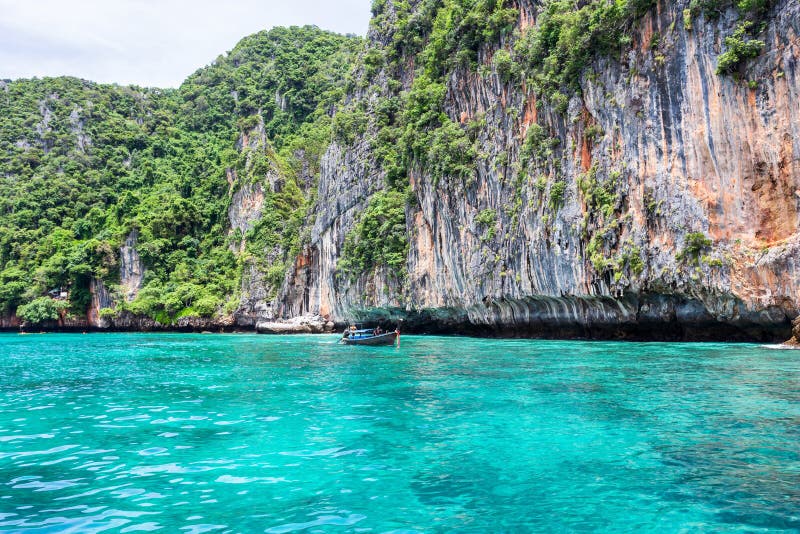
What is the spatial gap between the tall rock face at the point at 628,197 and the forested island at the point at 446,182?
4.0 inches

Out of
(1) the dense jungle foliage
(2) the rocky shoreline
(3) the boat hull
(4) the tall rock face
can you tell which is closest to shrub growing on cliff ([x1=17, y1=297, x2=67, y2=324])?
(1) the dense jungle foliage

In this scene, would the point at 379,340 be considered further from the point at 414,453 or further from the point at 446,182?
the point at 414,453

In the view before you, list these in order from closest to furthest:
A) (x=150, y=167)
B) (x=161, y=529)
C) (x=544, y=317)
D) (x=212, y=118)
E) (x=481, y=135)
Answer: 1. (x=161, y=529)
2. (x=544, y=317)
3. (x=481, y=135)
4. (x=150, y=167)
5. (x=212, y=118)

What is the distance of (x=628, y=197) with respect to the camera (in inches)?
1004

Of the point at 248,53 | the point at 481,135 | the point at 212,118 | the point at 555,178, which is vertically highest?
Result: the point at 248,53

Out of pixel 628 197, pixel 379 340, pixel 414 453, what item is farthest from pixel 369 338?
pixel 414 453

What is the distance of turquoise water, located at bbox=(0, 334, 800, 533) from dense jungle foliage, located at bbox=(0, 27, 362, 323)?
4715 centimetres

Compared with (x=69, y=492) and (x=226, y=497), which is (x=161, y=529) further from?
(x=69, y=492)

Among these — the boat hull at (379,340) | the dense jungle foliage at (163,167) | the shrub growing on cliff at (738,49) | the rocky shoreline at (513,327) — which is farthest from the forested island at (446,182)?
the boat hull at (379,340)

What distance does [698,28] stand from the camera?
2283cm

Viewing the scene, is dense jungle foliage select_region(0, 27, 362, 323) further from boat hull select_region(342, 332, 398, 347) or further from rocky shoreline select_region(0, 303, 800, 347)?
boat hull select_region(342, 332, 398, 347)

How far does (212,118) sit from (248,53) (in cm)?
1316

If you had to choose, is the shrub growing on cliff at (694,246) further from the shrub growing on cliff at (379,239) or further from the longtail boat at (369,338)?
the shrub growing on cliff at (379,239)

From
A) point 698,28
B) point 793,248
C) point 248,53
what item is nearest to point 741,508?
point 793,248
